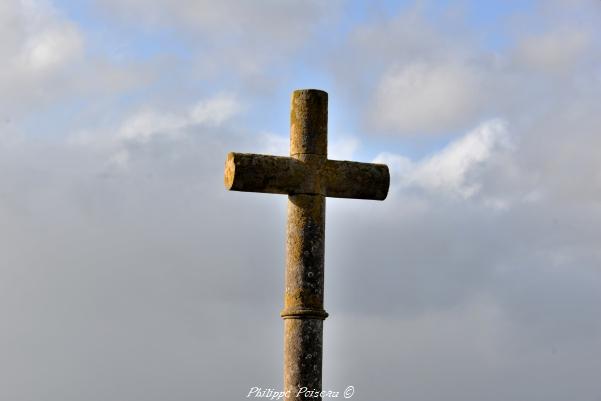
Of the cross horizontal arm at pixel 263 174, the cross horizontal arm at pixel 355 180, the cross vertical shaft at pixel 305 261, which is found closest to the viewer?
the cross vertical shaft at pixel 305 261

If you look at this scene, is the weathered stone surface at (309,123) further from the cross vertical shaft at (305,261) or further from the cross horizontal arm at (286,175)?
the cross horizontal arm at (286,175)

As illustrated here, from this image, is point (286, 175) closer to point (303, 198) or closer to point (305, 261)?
point (303, 198)

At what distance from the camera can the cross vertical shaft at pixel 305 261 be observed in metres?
13.7

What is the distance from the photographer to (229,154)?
555 inches

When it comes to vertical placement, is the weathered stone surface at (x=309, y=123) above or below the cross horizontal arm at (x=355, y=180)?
above

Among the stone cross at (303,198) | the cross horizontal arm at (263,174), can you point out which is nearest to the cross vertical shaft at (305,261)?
the stone cross at (303,198)

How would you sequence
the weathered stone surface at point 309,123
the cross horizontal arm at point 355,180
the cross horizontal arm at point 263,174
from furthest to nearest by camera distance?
the cross horizontal arm at point 355,180 < the weathered stone surface at point 309,123 < the cross horizontal arm at point 263,174

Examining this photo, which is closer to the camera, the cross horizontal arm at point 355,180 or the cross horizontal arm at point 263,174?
the cross horizontal arm at point 263,174

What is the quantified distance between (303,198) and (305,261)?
725 millimetres

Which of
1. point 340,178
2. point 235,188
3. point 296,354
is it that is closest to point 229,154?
point 235,188

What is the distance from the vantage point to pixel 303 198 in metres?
14.1

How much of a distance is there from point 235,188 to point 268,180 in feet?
1.24

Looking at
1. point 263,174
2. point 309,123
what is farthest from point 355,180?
point 263,174

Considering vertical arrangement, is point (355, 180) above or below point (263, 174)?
above
